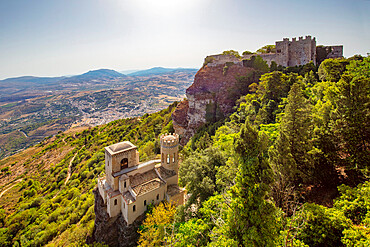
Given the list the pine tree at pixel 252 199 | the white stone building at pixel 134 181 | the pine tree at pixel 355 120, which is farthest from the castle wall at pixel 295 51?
the pine tree at pixel 252 199

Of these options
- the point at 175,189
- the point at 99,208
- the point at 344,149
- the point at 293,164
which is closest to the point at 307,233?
the point at 293,164

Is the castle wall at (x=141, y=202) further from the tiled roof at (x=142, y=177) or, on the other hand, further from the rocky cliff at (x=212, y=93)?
the rocky cliff at (x=212, y=93)

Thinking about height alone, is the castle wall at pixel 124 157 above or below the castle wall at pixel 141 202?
above

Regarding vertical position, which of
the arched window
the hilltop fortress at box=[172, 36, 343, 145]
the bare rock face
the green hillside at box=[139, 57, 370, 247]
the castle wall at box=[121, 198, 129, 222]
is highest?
the hilltop fortress at box=[172, 36, 343, 145]

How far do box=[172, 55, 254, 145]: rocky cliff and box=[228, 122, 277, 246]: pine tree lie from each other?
116 ft

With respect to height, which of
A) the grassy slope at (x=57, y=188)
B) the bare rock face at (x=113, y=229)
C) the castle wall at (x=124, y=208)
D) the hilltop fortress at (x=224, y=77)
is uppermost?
the hilltop fortress at (x=224, y=77)

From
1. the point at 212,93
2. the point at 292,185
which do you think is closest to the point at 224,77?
the point at 212,93

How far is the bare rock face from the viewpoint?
19641mm

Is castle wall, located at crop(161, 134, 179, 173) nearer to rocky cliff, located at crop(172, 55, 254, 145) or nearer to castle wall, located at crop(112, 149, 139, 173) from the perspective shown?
castle wall, located at crop(112, 149, 139, 173)

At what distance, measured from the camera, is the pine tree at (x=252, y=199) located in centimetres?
919

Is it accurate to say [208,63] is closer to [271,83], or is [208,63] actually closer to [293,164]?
[271,83]

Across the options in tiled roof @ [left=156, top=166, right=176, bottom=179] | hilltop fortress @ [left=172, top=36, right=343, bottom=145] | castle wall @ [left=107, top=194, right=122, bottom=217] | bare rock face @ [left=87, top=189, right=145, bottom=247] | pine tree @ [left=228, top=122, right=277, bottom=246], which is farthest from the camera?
hilltop fortress @ [left=172, top=36, right=343, bottom=145]

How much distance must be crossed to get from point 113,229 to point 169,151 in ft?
37.0

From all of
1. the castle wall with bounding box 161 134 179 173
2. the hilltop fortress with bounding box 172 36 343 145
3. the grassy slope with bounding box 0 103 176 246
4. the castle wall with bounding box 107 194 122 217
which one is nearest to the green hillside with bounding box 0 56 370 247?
the castle wall with bounding box 161 134 179 173
